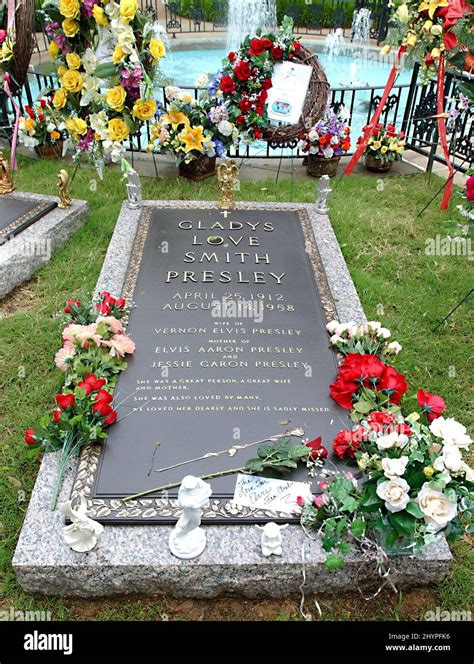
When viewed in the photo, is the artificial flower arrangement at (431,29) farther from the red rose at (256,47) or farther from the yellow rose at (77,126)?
the yellow rose at (77,126)

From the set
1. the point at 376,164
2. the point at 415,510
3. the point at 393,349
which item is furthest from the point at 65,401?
the point at 376,164

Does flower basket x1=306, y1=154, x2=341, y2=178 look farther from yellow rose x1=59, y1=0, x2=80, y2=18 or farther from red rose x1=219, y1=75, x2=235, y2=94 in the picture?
yellow rose x1=59, y1=0, x2=80, y2=18

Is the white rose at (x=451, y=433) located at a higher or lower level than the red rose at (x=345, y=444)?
higher

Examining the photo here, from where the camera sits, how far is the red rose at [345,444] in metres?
2.50

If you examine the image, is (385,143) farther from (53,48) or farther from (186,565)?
(186,565)

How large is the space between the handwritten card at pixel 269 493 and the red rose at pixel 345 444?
Answer: 0.22m

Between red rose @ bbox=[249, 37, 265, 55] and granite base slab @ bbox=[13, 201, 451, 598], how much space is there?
4553 millimetres

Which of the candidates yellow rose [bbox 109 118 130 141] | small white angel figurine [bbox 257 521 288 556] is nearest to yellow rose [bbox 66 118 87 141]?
yellow rose [bbox 109 118 130 141]

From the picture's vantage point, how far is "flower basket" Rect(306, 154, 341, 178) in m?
6.12

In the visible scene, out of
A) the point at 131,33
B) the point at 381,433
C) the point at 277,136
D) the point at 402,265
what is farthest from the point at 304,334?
the point at 277,136

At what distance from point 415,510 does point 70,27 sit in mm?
3778

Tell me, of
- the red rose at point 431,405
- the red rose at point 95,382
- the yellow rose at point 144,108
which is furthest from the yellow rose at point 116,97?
the red rose at point 431,405

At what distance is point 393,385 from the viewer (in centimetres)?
282

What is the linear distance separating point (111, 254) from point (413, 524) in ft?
9.35
